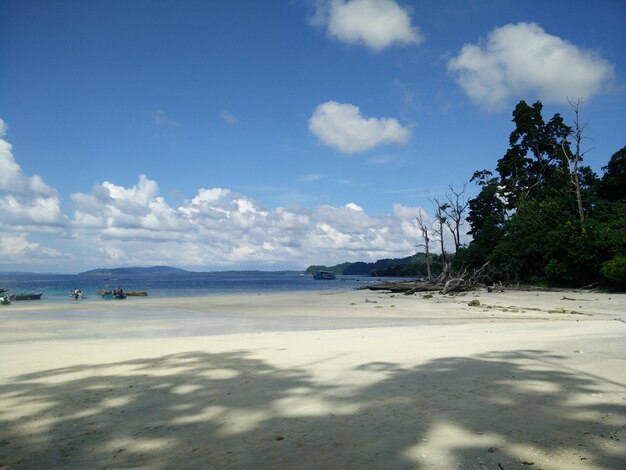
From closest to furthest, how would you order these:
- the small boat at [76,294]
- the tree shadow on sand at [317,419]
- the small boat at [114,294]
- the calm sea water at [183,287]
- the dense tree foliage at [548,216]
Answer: the tree shadow on sand at [317,419]
the dense tree foliage at [548,216]
the small boat at [76,294]
the small boat at [114,294]
the calm sea water at [183,287]

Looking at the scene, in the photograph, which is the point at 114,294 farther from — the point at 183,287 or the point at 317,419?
the point at 317,419

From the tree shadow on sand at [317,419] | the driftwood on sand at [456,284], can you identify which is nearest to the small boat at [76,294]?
the driftwood on sand at [456,284]

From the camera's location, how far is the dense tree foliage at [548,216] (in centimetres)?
2894

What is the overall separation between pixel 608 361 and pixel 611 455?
336 cm

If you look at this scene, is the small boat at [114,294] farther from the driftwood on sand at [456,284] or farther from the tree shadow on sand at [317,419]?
the tree shadow on sand at [317,419]

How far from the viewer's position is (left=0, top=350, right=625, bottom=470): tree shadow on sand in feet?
10.1

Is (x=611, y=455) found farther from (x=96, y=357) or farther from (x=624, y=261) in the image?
(x=624, y=261)

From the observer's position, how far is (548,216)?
3475 cm

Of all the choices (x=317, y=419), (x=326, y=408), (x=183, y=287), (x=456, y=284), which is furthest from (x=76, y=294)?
(x=317, y=419)

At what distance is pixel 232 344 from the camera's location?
887cm

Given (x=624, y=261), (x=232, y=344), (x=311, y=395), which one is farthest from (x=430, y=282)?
(x=311, y=395)

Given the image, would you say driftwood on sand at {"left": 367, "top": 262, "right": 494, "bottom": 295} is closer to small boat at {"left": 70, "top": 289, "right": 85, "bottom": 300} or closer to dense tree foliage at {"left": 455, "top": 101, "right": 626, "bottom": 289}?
dense tree foliage at {"left": 455, "top": 101, "right": 626, "bottom": 289}

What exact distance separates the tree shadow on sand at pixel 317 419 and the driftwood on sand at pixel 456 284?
29565mm

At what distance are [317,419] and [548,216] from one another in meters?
36.6
